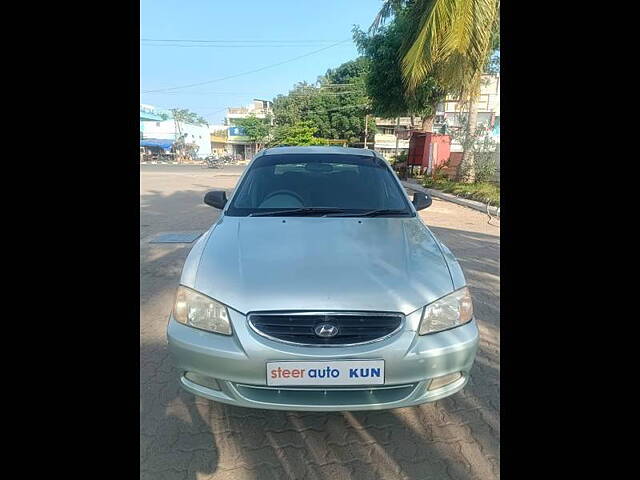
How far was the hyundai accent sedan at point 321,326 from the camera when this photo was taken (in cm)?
174

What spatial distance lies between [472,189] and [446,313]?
1068 centimetres

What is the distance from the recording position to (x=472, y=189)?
1165 cm

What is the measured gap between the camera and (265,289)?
1.84 m

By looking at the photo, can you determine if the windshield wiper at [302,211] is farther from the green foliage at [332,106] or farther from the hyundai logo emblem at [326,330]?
the green foliage at [332,106]

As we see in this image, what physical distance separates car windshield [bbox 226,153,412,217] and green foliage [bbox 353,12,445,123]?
1190cm

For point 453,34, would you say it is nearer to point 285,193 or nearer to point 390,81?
point 285,193

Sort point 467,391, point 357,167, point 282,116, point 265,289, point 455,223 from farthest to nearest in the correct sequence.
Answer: point 282,116 → point 455,223 → point 357,167 → point 467,391 → point 265,289

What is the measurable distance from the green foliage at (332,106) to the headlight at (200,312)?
34.5m

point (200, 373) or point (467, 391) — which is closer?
point (200, 373)

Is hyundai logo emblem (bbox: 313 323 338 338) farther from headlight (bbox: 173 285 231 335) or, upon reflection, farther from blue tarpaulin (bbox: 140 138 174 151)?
blue tarpaulin (bbox: 140 138 174 151)

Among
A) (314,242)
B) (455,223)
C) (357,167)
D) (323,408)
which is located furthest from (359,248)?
(455,223)

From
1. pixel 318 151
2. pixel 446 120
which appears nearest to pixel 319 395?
pixel 318 151
